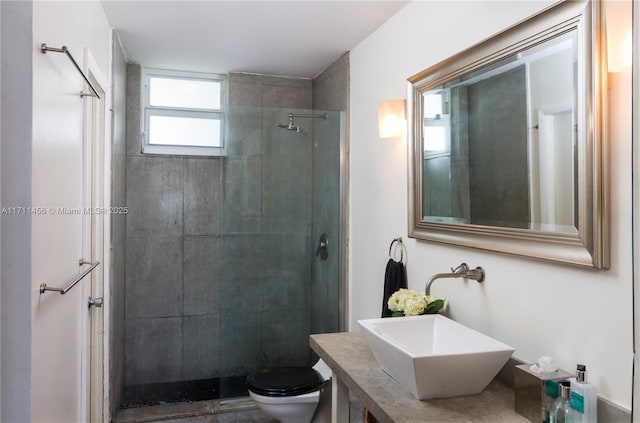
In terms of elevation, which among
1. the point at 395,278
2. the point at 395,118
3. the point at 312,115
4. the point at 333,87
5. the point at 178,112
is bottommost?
the point at 395,278

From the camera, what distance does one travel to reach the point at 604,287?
1159mm

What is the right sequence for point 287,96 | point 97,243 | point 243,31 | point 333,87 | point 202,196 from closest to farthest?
point 97,243, point 243,31, point 333,87, point 202,196, point 287,96

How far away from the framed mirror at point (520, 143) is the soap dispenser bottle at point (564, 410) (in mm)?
338

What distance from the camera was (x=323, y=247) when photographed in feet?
10.1

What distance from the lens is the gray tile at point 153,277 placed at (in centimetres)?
330

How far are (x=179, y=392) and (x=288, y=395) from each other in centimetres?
134

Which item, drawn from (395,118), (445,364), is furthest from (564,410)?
(395,118)

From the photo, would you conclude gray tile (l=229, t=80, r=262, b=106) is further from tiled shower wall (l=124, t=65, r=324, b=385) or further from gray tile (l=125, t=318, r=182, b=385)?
gray tile (l=125, t=318, r=182, b=385)

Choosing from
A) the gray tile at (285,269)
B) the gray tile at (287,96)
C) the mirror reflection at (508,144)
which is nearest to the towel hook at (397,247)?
the mirror reflection at (508,144)

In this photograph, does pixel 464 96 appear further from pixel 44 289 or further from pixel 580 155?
pixel 44 289

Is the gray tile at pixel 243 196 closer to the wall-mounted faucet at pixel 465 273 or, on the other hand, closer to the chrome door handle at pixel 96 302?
the chrome door handle at pixel 96 302

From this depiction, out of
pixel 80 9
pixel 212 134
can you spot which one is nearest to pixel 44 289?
pixel 80 9

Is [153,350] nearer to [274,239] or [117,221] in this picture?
[117,221]

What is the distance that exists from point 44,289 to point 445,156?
5.05 ft
